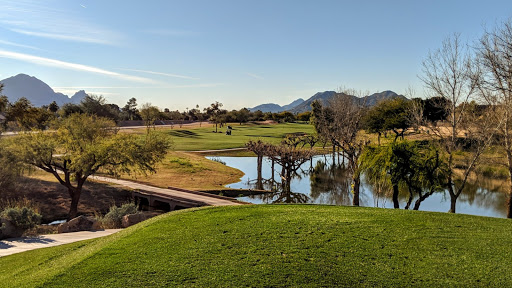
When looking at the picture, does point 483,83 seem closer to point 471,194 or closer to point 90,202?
point 471,194

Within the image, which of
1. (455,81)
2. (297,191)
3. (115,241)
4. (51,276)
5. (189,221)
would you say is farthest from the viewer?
(297,191)

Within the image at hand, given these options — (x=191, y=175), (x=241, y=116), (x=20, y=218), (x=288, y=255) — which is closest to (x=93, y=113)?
(x=191, y=175)

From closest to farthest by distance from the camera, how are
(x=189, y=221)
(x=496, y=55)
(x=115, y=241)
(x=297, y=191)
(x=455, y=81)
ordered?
(x=115, y=241)
(x=189, y=221)
(x=496, y=55)
(x=455, y=81)
(x=297, y=191)

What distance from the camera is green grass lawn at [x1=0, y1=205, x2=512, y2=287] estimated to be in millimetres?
7961

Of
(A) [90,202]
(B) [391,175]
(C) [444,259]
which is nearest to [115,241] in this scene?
(C) [444,259]

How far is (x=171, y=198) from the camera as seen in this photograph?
26.8 metres

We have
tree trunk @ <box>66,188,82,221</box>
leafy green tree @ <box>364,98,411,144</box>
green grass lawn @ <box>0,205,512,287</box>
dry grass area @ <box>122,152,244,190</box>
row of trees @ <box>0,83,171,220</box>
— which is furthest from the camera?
leafy green tree @ <box>364,98,411,144</box>

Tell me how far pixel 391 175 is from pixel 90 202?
22.6 metres

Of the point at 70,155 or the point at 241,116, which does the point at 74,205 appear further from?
the point at 241,116

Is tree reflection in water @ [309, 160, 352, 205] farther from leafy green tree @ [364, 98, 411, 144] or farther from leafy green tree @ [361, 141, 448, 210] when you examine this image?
leafy green tree @ [364, 98, 411, 144]

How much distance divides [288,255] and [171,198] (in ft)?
63.0

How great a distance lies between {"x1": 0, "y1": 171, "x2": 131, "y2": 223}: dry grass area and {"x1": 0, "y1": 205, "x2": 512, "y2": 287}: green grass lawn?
15879 millimetres


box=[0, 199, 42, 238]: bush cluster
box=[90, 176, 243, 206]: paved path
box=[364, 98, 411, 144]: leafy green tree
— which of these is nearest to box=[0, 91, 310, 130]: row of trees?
box=[90, 176, 243, 206]: paved path

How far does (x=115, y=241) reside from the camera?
10812 mm
